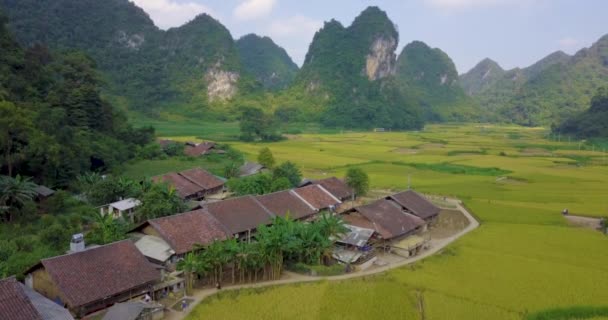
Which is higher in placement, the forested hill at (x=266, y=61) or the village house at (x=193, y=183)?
the forested hill at (x=266, y=61)

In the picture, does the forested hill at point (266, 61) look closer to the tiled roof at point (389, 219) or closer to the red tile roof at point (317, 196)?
the red tile roof at point (317, 196)

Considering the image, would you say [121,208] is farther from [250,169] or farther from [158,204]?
[250,169]

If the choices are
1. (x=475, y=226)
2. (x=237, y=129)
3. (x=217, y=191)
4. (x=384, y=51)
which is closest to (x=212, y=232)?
(x=217, y=191)

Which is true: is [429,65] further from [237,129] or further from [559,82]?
[237,129]

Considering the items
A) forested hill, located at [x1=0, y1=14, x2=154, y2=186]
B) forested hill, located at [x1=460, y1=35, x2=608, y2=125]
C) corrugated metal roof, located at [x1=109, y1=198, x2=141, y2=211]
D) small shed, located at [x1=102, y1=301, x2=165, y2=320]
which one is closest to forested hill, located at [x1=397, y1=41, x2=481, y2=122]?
forested hill, located at [x1=460, y1=35, x2=608, y2=125]

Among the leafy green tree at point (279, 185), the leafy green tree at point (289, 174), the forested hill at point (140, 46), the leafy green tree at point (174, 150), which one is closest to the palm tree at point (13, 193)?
the leafy green tree at point (279, 185)
